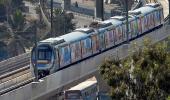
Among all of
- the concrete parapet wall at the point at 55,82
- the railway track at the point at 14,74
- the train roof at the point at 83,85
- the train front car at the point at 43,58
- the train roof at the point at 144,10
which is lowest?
the railway track at the point at 14,74

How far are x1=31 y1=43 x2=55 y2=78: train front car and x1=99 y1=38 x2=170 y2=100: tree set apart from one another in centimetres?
2501

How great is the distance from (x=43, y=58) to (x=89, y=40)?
31.0 feet

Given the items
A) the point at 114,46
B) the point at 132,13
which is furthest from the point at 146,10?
the point at 114,46

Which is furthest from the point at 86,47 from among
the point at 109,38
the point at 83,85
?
the point at 83,85

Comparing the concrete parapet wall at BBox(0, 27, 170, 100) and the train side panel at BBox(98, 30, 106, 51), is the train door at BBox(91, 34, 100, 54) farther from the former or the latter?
the concrete parapet wall at BBox(0, 27, 170, 100)

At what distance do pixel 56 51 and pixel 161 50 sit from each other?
91.0 ft

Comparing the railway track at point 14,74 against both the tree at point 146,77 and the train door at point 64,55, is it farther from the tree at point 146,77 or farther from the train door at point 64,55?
the tree at point 146,77

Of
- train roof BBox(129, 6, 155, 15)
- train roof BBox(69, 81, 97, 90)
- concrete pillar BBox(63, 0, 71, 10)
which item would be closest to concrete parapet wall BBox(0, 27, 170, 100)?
train roof BBox(69, 81, 97, 90)

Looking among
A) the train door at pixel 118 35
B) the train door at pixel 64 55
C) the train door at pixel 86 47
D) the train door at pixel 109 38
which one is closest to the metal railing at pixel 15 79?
the train door at pixel 64 55

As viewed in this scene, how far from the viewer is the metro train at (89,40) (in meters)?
61.8

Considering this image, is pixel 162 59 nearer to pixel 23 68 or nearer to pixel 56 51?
pixel 56 51

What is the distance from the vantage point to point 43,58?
62125 millimetres

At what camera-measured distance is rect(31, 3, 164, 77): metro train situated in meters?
61.8

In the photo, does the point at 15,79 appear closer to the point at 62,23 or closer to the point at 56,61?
the point at 56,61
